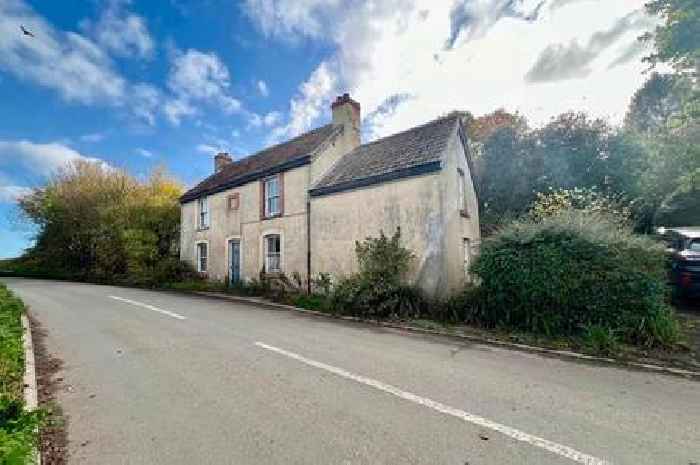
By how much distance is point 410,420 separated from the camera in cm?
406

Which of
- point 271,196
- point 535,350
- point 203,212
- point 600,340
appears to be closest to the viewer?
point 600,340

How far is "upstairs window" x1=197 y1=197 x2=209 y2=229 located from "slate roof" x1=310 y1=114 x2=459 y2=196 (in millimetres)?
8766

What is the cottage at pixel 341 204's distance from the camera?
12211mm

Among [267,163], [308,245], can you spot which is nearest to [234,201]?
[267,163]

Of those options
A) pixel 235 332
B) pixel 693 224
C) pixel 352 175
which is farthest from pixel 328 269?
pixel 693 224

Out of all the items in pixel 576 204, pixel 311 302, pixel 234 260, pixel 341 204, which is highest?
pixel 576 204

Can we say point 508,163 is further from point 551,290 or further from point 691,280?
point 551,290

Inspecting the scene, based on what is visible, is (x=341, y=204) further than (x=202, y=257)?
No

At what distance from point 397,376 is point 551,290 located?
453 centimetres

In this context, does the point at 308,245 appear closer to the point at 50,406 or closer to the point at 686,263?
the point at 50,406

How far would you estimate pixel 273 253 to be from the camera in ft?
56.2

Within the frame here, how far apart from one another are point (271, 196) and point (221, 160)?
32.0 feet

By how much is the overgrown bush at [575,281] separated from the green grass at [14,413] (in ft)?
27.2

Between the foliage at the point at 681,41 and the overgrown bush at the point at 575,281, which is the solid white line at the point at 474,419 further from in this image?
the foliage at the point at 681,41
